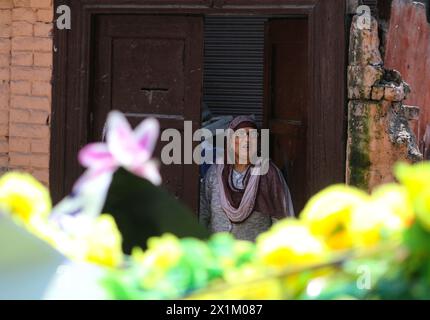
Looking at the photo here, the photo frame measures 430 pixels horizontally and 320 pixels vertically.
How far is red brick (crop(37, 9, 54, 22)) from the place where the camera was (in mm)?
5340

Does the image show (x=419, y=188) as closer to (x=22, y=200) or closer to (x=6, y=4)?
(x=22, y=200)

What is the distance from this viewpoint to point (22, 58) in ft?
17.6

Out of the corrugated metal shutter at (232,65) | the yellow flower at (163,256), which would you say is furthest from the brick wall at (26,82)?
the yellow flower at (163,256)

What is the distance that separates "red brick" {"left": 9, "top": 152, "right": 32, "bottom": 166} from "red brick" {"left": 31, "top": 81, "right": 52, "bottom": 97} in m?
0.39

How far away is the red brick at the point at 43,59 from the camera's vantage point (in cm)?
538

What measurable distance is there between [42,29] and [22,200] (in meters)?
4.00

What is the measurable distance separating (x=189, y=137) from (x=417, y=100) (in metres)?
1.58

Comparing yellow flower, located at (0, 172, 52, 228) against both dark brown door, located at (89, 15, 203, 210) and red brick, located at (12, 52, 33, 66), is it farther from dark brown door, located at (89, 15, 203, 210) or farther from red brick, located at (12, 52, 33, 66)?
red brick, located at (12, 52, 33, 66)

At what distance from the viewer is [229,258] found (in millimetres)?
1439

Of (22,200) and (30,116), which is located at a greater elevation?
(30,116)

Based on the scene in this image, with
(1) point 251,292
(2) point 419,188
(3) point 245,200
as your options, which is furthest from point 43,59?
(2) point 419,188

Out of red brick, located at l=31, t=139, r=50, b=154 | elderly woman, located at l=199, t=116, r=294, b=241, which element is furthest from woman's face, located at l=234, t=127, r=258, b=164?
red brick, located at l=31, t=139, r=50, b=154

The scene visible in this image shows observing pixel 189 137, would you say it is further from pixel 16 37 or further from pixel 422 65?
pixel 422 65

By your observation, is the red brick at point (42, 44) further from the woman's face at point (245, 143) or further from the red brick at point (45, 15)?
the woman's face at point (245, 143)
